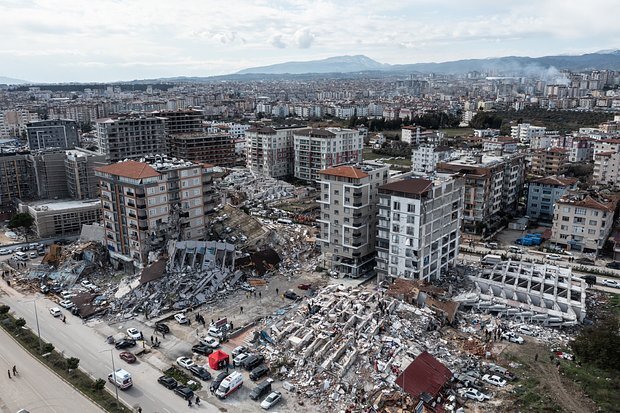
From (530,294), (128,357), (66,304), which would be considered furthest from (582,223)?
(66,304)

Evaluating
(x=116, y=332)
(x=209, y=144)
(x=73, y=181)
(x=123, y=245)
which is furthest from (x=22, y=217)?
(x=209, y=144)

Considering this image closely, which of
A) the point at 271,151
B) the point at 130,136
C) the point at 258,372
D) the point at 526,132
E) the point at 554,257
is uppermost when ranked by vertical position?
the point at 130,136

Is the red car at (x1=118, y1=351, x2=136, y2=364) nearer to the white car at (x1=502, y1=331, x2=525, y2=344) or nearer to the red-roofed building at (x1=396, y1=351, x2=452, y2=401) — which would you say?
the red-roofed building at (x1=396, y1=351, x2=452, y2=401)

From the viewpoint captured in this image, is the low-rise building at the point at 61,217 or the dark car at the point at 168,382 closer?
the dark car at the point at 168,382

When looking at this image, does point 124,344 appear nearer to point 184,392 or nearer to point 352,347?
point 184,392

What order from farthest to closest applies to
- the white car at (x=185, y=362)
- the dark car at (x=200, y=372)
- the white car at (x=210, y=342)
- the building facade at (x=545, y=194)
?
the building facade at (x=545, y=194), the white car at (x=210, y=342), the white car at (x=185, y=362), the dark car at (x=200, y=372)

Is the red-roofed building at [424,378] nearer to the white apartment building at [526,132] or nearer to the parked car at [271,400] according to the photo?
the parked car at [271,400]

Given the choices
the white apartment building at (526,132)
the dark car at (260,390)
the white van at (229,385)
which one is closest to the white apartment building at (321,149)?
the white apartment building at (526,132)

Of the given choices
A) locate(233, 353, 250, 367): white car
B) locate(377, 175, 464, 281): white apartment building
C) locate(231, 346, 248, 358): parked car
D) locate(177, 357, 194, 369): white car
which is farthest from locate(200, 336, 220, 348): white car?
locate(377, 175, 464, 281): white apartment building
